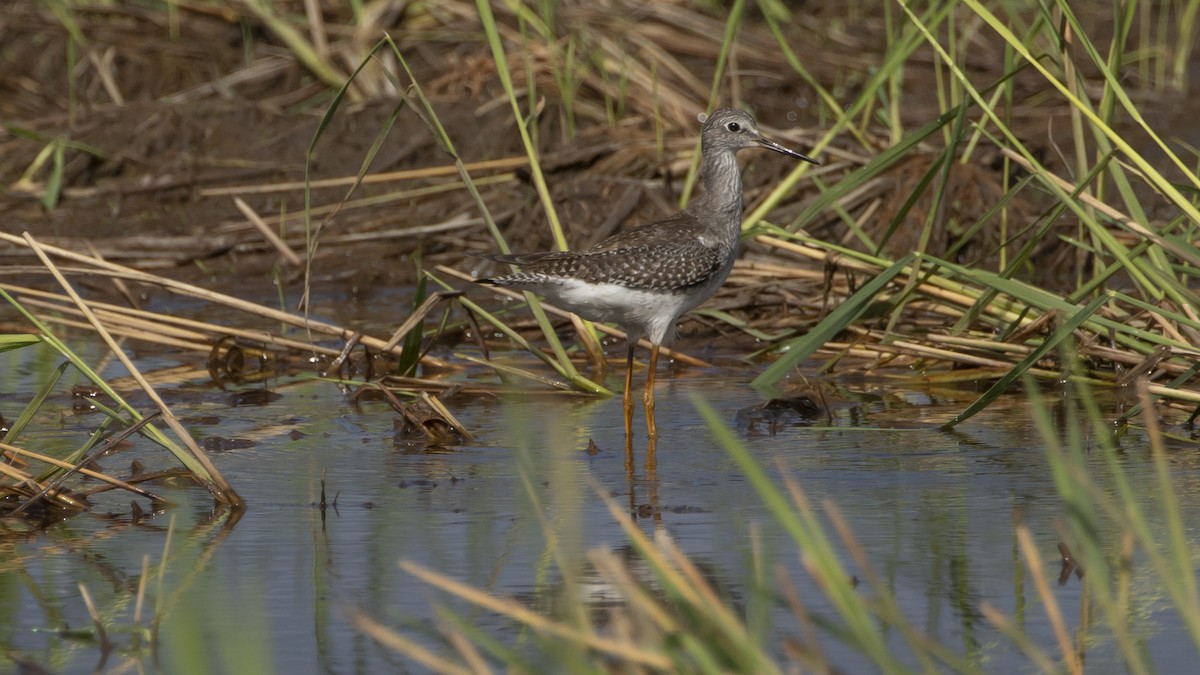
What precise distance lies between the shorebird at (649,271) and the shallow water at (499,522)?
390 millimetres

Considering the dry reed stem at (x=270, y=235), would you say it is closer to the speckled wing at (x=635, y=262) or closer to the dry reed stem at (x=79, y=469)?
the speckled wing at (x=635, y=262)

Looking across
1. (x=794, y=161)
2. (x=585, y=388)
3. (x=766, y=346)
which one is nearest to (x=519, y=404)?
(x=585, y=388)

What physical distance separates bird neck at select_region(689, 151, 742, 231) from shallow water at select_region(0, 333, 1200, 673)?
737mm

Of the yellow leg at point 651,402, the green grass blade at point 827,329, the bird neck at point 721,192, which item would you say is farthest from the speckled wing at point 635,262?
the green grass blade at point 827,329

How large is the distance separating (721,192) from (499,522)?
8.14 ft

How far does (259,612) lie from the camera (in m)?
3.94

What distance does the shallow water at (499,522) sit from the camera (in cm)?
380

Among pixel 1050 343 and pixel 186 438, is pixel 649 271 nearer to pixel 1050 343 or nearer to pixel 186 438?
pixel 1050 343

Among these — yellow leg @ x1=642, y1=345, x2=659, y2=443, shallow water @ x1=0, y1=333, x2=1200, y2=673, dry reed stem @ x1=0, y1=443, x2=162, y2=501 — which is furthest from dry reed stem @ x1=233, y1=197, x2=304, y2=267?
dry reed stem @ x1=0, y1=443, x2=162, y2=501

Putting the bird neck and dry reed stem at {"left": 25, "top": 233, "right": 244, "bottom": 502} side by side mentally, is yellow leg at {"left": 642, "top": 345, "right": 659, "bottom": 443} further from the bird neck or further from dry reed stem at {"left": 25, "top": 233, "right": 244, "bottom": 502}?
dry reed stem at {"left": 25, "top": 233, "right": 244, "bottom": 502}

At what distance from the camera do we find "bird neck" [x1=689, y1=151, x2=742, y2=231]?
22.2ft

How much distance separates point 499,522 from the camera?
190 inches

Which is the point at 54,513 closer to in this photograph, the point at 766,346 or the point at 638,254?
the point at 638,254

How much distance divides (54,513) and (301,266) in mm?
4478
